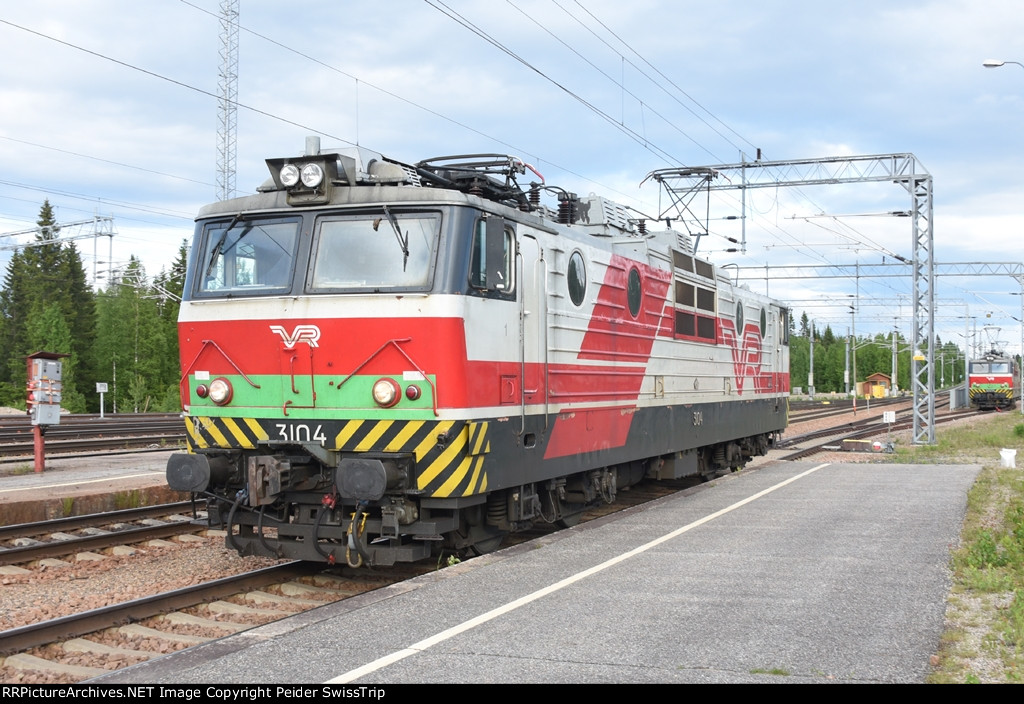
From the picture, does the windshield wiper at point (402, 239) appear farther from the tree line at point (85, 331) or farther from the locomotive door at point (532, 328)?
the tree line at point (85, 331)

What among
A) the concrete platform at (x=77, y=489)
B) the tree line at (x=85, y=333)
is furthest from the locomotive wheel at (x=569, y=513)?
the tree line at (x=85, y=333)

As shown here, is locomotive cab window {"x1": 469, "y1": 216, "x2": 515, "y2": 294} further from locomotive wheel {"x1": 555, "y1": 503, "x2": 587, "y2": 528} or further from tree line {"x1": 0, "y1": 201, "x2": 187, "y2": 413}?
tree line {"x1": 0, "y1": 201, "x2": 187, "y2": 413}

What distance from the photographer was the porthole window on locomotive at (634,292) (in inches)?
460

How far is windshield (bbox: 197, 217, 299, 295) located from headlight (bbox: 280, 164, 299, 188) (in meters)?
0.34

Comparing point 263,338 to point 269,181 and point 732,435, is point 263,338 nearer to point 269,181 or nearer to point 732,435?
point 269,181

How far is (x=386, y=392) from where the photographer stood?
307 inches

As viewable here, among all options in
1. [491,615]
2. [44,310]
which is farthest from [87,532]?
[44,310]

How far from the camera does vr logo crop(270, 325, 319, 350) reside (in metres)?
8.07

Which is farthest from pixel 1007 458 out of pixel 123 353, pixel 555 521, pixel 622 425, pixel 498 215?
pixel 123 353

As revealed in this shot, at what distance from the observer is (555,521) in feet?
34.7

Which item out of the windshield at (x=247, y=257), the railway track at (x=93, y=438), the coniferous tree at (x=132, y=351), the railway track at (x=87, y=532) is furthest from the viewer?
the coniferous tree at (x=132, y=351)

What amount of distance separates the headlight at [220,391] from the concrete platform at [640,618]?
97.5 inches

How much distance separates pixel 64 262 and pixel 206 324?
214ft

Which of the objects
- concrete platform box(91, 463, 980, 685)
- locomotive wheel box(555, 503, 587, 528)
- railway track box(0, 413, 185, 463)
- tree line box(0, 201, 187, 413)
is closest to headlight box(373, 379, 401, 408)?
concrete platform box(91, 463, 980, 685)
